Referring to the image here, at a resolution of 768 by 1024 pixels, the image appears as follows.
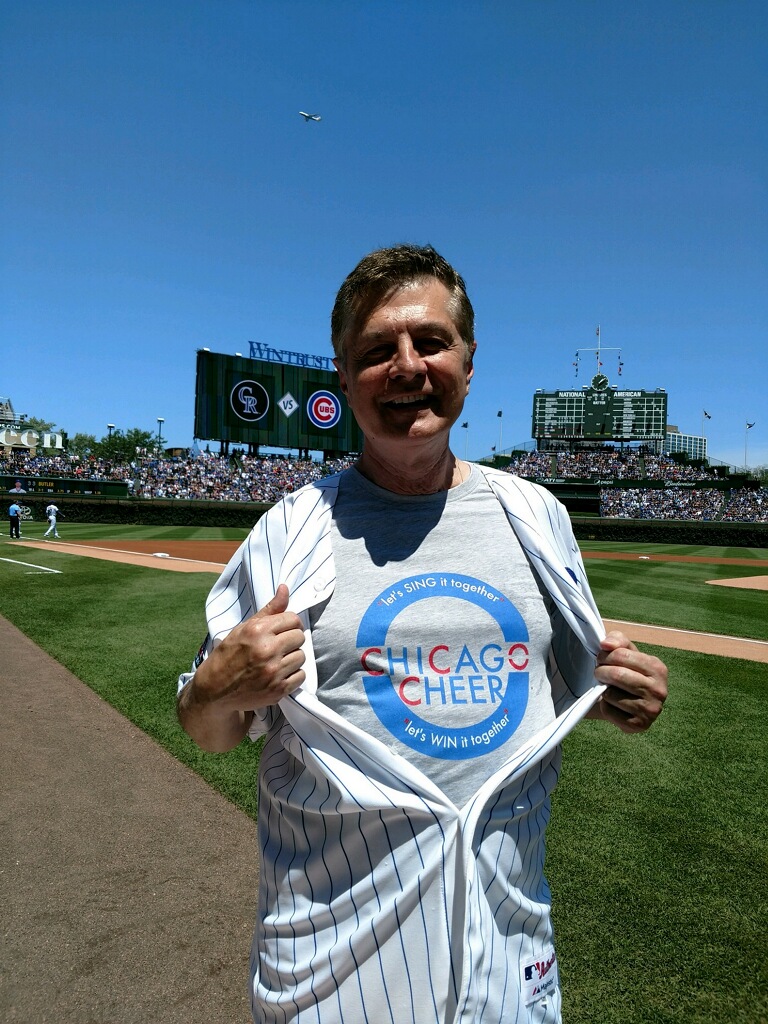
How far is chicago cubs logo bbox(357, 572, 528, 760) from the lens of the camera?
125 centimetres

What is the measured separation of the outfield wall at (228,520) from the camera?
31.6 meters

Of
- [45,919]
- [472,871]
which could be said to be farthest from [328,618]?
[45,919]

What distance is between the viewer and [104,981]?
8.18 feet

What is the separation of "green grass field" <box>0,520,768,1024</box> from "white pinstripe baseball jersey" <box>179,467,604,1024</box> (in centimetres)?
155

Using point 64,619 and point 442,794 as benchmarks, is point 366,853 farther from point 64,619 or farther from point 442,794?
point 64,619

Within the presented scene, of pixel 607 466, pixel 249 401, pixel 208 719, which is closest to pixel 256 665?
pixel 208 719

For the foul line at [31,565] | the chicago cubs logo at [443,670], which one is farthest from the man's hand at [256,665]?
the foul line at [31,565]

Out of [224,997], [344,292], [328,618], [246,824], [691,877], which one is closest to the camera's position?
[328,618]

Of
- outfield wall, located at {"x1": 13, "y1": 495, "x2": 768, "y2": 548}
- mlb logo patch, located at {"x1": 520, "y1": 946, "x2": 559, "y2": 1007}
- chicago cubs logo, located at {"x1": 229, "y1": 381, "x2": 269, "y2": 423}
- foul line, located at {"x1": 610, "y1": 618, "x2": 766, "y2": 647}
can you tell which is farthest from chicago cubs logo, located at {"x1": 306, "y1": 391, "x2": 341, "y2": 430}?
mlb logo patch, located at {"x1": 520, "y1": 946, "x2": 559, "y2": 1007}

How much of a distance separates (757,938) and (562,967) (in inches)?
35.5

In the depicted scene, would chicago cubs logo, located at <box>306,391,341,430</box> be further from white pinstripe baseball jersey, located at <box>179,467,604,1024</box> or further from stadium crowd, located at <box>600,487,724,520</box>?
white pinstripe baseball jersey, located at <box>179,467,604,1024</box>

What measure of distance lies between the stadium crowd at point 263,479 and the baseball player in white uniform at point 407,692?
A: 36976 mm

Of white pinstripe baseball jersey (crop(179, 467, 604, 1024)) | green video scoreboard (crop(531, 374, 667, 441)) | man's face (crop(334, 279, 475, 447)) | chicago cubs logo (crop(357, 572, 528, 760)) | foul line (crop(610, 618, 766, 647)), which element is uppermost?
green video scoreboard (crop(531, 374, 667, 441))

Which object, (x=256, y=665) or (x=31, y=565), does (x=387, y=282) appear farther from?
(x=31, y=565)
